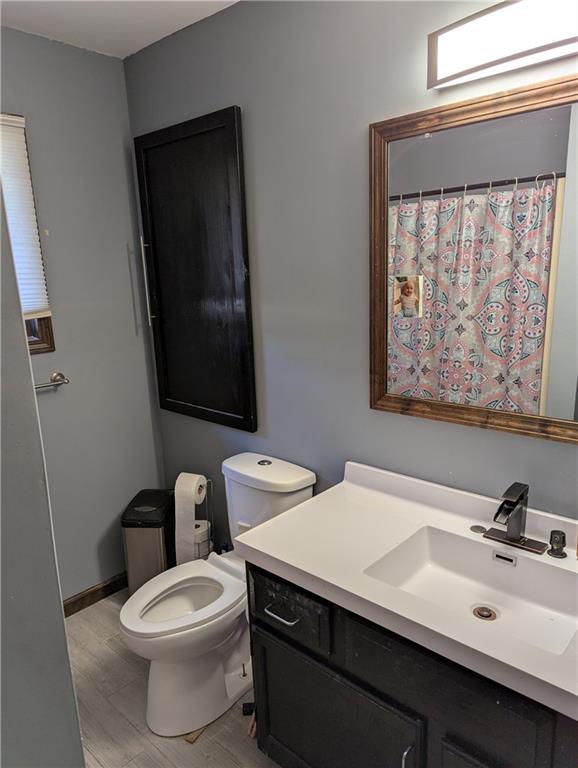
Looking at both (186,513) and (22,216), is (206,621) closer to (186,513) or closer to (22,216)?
(186,513)

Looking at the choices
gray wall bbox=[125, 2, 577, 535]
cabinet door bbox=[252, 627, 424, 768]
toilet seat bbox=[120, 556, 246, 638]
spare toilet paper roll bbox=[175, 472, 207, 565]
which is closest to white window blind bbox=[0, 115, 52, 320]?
gray wall bbox=[125, 2, 577, 535]

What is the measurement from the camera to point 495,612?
1.32 meters

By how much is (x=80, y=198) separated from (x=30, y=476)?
2.06 meters

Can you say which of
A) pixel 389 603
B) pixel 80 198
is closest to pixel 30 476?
pixel 389 603

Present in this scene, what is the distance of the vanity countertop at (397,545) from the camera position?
1.00m

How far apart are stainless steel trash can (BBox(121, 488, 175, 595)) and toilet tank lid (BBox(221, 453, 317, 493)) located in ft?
1.85

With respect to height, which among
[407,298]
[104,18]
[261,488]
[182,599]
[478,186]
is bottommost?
[182,599]

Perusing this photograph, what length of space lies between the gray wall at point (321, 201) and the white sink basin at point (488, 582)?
20 centimetres

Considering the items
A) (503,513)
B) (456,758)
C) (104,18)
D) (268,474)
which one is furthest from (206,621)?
(104,18)

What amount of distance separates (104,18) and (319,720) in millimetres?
2428

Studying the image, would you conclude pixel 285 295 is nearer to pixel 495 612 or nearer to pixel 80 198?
pixel 80 198

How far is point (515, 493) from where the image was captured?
1.34 meters

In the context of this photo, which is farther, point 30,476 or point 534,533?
point 534,533

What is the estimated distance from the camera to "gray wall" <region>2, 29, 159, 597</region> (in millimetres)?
2125
